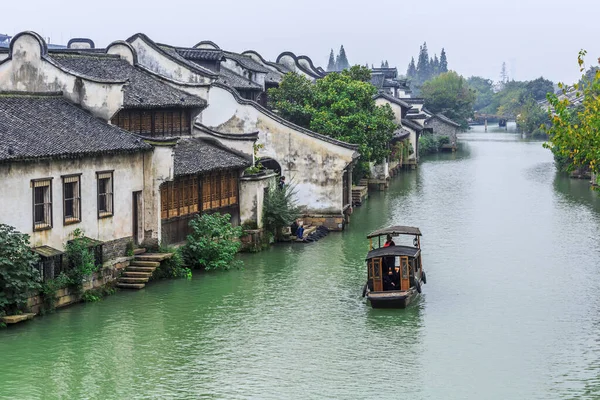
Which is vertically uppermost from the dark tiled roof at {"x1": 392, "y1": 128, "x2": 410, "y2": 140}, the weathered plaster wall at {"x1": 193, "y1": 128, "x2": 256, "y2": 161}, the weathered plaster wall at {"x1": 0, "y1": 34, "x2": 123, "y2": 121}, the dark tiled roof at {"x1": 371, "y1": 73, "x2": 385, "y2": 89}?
the dark tiled roof at {"x1": 371, "y1": 73, "x2": 385, "y2": 89}

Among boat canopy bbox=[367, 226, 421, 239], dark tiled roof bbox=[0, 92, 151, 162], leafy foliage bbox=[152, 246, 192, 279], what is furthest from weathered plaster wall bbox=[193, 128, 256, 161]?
boat canopy bbox=[367, 226, 421, 239]

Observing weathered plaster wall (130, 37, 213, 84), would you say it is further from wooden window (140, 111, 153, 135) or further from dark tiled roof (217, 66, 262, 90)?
wooden window (140, 111, 153, 135)

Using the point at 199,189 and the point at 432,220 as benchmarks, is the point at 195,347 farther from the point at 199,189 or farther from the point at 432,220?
the point at 432,220

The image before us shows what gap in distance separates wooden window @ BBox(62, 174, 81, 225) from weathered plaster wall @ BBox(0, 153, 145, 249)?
0.18 m

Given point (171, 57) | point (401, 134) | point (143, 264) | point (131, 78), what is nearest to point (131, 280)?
point (143, 264)

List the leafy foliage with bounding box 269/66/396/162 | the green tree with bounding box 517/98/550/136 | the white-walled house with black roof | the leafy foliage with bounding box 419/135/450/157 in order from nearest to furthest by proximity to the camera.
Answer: the white-walled house with black roof → the leafy foliage with bounding box 269/66/396/162 → the leafy foliage with bounding box 419/135/450/157 → the green tree with bounding box 517/98/550/136

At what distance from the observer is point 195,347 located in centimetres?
2927

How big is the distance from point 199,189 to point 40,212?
10216 millimetres

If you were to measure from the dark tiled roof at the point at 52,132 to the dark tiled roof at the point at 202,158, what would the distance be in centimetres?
371

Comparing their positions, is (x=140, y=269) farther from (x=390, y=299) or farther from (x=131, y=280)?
(x=390, y=299)

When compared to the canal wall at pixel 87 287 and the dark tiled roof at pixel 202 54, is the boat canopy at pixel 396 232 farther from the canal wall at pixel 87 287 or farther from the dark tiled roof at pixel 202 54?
the dark tiled roof at pixel 202 54

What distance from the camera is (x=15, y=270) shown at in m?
29.9

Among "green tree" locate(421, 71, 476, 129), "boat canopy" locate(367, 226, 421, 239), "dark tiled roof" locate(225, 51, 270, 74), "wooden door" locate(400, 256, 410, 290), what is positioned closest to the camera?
"wooden door" locate(400, 256, 410, 290)

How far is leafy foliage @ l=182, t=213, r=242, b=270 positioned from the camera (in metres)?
40.6
